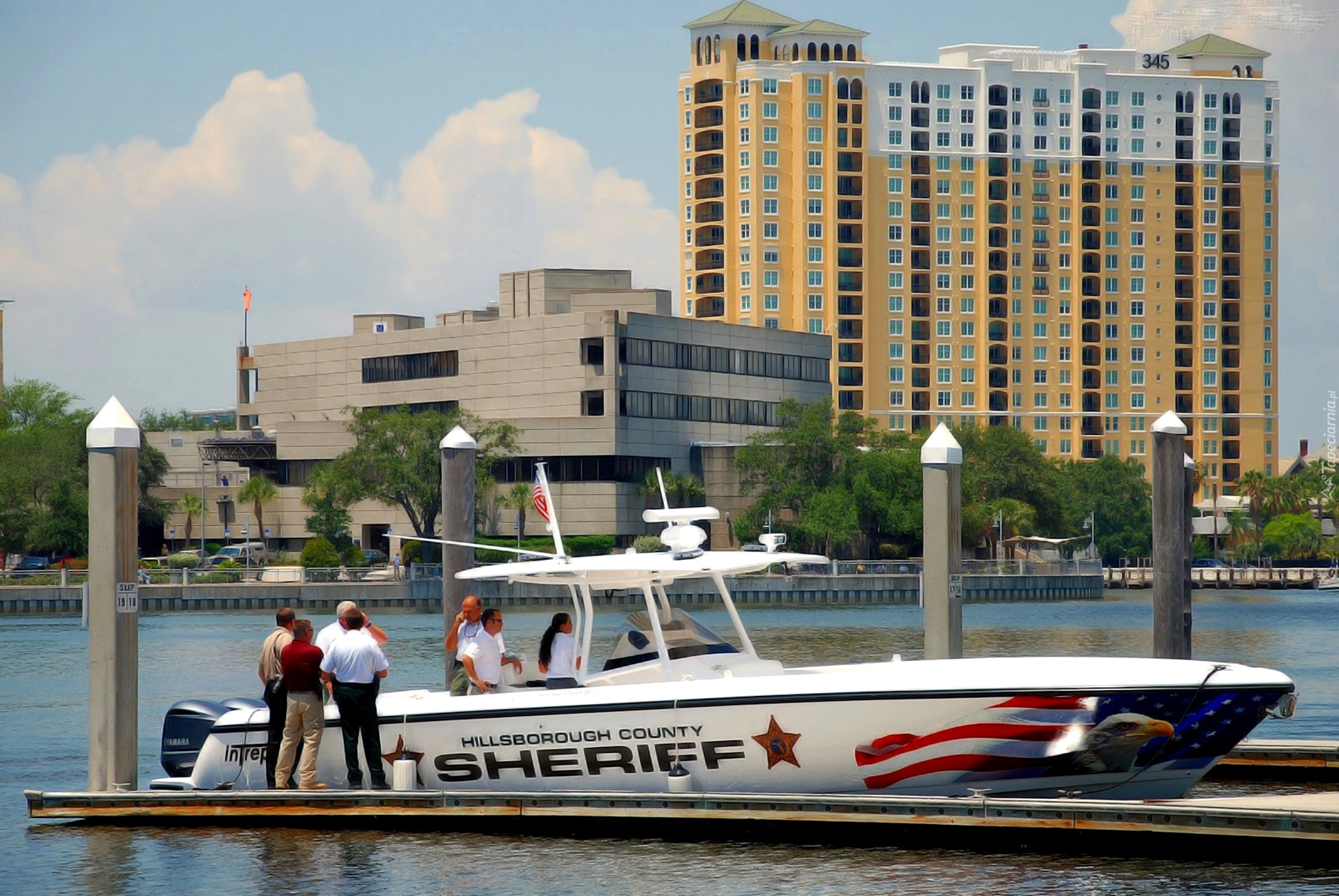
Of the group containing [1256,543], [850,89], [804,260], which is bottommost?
[1256,543]

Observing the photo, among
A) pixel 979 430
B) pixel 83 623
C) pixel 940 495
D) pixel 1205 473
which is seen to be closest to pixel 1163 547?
pixel 940 495

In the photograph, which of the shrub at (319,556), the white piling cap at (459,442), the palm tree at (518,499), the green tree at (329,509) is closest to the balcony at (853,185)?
the palm tree at (518,499)

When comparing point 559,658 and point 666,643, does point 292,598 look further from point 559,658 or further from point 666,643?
point 666,643

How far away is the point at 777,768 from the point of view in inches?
602

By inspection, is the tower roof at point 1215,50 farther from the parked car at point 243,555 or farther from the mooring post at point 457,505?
the mooring post at point 457,505

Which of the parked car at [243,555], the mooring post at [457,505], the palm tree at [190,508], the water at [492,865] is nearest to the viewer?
the water at [492,865]

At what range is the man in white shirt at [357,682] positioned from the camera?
15852 millimetres

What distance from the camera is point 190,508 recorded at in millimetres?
112375

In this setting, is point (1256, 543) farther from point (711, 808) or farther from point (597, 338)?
point (711, 808)

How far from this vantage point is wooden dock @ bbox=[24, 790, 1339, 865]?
1391 cm

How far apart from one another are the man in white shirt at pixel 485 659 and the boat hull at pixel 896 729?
0.98ft

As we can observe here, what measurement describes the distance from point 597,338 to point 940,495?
85612mm

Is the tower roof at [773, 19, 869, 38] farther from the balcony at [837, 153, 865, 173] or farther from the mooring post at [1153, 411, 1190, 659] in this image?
the mooring post at [1153, 411, 1190, 659]

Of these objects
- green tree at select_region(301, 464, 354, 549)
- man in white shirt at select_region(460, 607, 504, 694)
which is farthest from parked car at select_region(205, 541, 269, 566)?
man in white shirt at select_region(460, 607, 504, 694)
